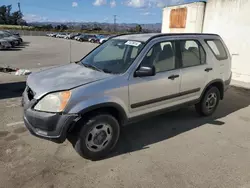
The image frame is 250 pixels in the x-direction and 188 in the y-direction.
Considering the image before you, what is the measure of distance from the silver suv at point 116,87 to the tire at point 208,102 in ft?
0.10

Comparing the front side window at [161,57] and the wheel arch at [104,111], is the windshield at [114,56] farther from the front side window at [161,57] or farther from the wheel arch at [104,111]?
the wheel arch at [104,111]

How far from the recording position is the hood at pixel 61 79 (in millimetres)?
2932

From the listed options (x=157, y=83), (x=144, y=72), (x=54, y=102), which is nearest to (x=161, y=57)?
(x=157, y=83)

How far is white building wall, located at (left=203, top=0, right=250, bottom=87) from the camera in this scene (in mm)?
8336

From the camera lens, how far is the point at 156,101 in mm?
3748

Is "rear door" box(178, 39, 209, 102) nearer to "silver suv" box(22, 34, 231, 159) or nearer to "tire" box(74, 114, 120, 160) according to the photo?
"silver suv" box(22, 34, 231, 159)

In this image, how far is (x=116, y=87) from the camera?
3.16 meters

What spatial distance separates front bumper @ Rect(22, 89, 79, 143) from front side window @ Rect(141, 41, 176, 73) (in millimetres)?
1435

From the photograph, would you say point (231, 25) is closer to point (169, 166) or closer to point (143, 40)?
point (143, 40)

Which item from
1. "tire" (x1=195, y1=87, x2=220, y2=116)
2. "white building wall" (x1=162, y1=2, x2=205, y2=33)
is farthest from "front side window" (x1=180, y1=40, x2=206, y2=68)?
"white building wall" (x1=162, y1=2, x2=205, y2=33)

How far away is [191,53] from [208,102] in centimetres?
123

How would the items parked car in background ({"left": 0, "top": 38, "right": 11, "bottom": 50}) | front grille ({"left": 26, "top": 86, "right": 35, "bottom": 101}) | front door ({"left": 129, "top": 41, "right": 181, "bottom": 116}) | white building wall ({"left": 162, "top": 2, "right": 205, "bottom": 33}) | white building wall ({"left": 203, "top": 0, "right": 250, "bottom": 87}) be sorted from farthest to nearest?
parked car in background ({"left": 0, "top": 38, "right": 11, "bottom": 50}) → white building wall ({"left": 162, "top": 2, "right": 205, "bottom": 33}) → white building wall ({"left": 203, "top": 0, "right": 250, "bottom": 87}) → front door ({"left": 129, "top": 41, "right": 181, "bottom": 116}) → front grille ({"left": 26, "top": 86, "right": 35, "bottom": 101})

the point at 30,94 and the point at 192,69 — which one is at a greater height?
the point at 192,69

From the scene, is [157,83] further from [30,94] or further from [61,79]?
[30,94]
